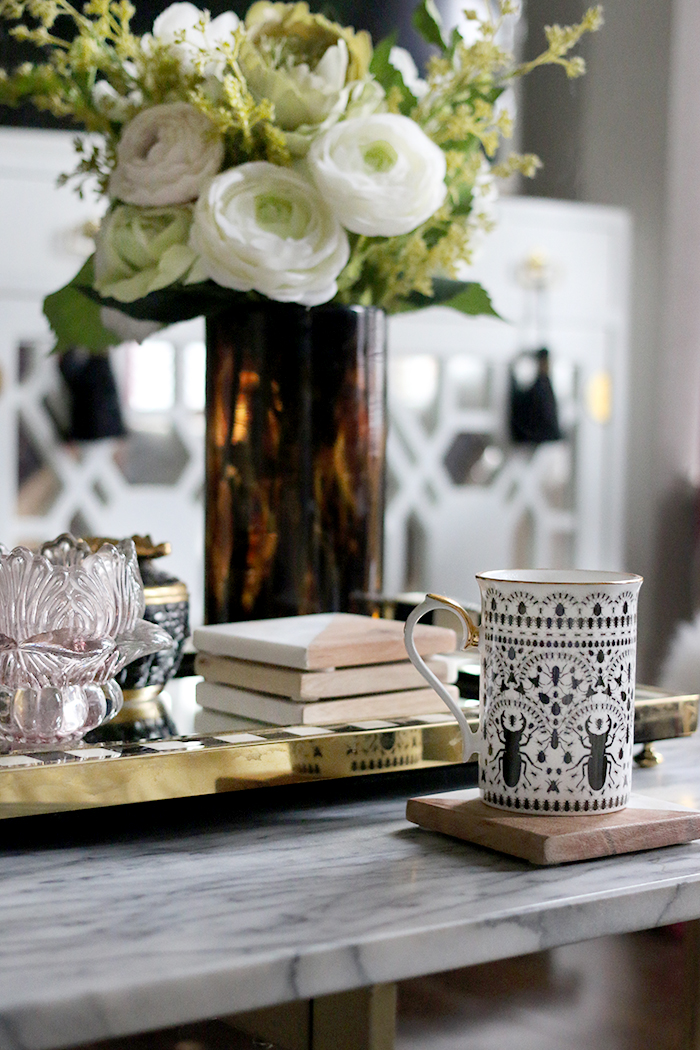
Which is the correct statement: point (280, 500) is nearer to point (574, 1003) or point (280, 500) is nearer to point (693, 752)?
point (693, 752)

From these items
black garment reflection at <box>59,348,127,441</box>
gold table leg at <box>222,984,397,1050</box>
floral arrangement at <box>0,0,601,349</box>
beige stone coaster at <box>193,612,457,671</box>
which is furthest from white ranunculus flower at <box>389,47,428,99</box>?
black garment reflection at <box>59,348,127,441</box>

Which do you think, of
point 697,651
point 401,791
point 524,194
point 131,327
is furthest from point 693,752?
point 524,194

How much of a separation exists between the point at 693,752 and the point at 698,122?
1945 mm

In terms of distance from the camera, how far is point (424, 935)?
49 cm

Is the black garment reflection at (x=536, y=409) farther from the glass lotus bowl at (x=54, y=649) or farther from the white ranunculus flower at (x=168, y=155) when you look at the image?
the glass lotus bowl at (x=54, y=649)

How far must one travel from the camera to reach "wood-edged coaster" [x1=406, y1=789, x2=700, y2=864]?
571 mm

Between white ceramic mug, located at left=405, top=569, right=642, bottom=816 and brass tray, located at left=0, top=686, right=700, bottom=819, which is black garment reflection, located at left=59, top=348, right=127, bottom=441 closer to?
brass tray, located at left=0, top=686, right=700, bottom=819

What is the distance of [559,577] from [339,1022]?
0.82ft

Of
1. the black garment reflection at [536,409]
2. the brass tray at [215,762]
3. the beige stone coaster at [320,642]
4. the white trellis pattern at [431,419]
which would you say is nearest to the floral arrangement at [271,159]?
the beige stone coaster at [320,642]

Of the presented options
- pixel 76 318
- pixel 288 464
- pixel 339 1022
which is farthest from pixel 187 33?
pixel 339 1022

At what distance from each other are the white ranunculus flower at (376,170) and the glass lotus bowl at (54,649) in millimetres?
362

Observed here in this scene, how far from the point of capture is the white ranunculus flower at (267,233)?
35.6 inches

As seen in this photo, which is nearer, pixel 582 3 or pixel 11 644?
pixel 11 644

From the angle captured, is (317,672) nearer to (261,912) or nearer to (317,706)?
(317,706)
